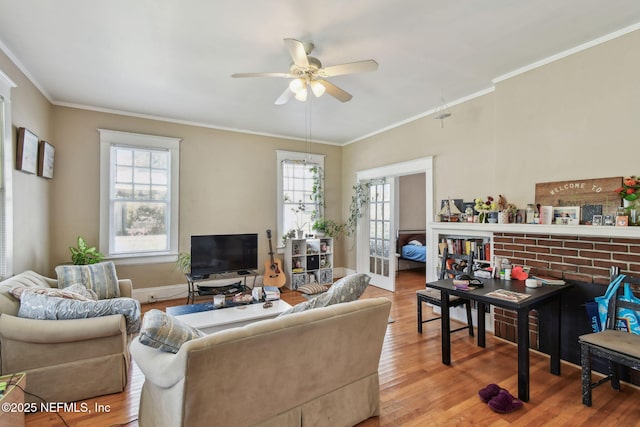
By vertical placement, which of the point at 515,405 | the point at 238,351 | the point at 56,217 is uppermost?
the point at 56,217

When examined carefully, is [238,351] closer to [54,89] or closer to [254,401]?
[254,401]

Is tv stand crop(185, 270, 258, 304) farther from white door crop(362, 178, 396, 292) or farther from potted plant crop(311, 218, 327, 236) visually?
white door crop(362, 178, 396, 292)

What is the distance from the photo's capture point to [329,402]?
5.83 feet

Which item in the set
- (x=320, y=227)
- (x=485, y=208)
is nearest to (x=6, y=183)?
(x=320, y=227)

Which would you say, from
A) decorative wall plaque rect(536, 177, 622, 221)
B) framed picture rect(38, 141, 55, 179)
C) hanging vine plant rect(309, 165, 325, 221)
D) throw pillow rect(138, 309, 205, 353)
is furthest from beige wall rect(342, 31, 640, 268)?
framed picture rect(38, 141, 55, 179)

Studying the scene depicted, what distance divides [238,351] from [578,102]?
3.40 metres

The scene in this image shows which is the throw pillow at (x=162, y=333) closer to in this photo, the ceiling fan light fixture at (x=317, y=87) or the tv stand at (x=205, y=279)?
the ceiling fan light fixture at (x=317, y=87)

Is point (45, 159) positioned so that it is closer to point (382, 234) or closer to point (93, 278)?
point (93, 278)

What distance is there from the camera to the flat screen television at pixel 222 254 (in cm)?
425

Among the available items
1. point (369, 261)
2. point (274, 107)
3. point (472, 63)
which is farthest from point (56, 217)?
point (472, 63)

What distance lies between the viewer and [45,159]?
11.4 feet

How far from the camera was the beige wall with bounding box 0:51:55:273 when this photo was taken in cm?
282

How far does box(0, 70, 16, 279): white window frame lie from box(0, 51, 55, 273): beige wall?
0.10m

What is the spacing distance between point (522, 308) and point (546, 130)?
1802mm
